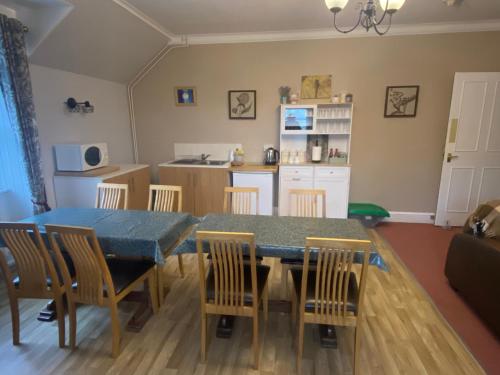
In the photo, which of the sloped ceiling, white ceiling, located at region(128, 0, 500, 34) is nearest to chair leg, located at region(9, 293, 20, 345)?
the sloped ceiling

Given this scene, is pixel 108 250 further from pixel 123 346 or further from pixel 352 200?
pixel 352 200

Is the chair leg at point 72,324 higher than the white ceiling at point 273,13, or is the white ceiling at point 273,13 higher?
the white ceiling at point 273,13

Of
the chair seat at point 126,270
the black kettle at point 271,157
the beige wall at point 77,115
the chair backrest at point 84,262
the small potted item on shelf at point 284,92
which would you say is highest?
the small potted item on shelf at point 284,92

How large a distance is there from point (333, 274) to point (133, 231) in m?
1.34

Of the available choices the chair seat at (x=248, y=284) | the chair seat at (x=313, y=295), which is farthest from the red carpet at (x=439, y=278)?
the chair seat at (x=248, y=284)

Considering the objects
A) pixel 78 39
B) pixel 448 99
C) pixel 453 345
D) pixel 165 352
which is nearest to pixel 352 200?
pixel 448 99

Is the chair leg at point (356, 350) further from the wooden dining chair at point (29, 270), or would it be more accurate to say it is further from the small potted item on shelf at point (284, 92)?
the small potted item on shelf at point (284, 92)

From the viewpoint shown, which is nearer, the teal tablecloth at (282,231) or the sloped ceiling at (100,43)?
the teal tablecloth at (282,231)

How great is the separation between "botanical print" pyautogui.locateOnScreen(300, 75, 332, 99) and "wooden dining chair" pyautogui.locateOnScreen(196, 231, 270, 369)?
2977 millimetres

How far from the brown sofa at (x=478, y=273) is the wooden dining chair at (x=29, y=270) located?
9.46 ft

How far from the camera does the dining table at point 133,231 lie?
182 centimetres

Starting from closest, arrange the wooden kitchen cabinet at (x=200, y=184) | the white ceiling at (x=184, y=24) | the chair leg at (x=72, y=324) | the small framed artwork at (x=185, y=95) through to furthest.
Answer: the chair leg at (x=72, y=324)
the white ceiling at (x=184, y=24)
the wooden kitchen cabinet at (x=200, y=184)
the small framed artwork at (x=185, y=95)

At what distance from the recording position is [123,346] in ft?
6.17

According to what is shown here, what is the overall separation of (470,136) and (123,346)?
4468mm
